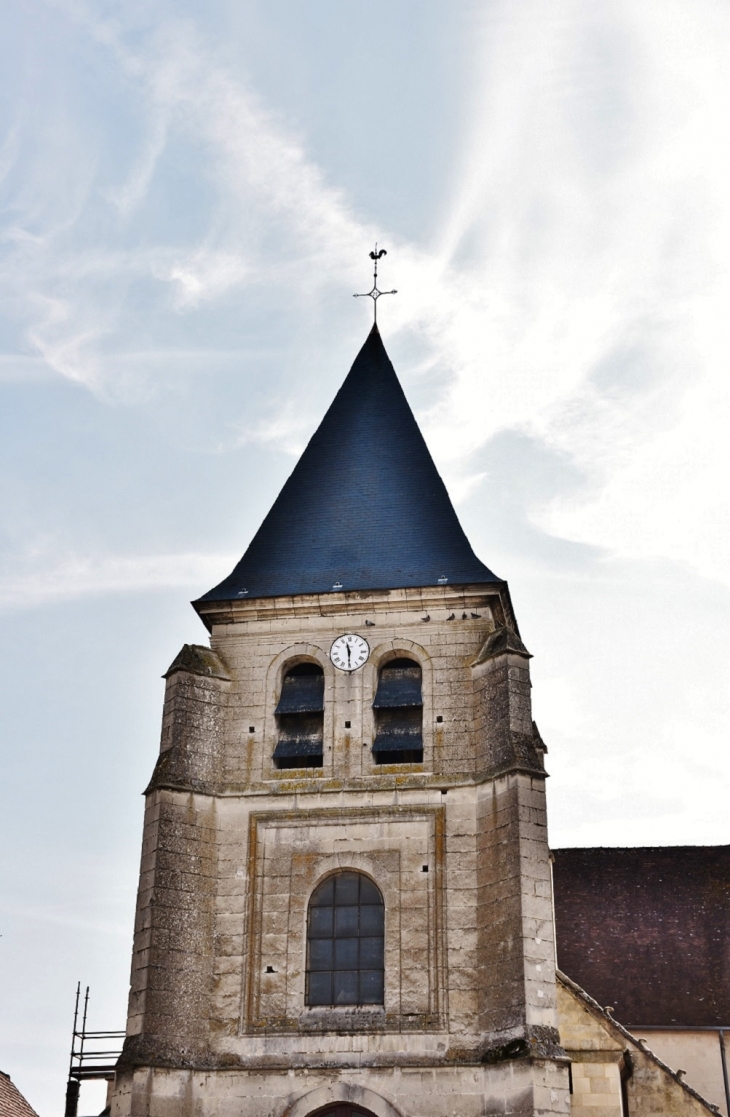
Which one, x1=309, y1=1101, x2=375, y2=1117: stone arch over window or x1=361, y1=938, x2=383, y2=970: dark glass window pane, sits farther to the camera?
x1=361, y1=938, x2=383, y2=970: dark glass window pane

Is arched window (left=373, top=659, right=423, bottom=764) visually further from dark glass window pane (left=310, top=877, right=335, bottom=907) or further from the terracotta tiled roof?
the terracotta tiled roof

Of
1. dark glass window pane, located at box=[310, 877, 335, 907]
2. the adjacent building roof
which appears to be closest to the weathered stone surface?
dark glass window pane, located at box=[310, 877, 335, 907]

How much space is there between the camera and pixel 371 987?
663 inches

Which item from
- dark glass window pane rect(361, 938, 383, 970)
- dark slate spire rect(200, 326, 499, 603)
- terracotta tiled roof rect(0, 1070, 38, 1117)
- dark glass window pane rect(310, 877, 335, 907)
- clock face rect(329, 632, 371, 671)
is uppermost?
dark slate spire rect(200, 326, 499, 603)

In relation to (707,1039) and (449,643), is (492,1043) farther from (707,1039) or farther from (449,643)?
(707,1039)

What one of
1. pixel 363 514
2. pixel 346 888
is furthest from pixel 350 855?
pixel 363 514

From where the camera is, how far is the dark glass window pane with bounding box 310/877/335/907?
17.4m

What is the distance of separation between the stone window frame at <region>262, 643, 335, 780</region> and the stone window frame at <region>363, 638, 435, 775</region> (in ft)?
1.49

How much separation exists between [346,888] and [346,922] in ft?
1.35

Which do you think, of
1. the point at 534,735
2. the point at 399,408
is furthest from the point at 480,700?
the point at 399,408

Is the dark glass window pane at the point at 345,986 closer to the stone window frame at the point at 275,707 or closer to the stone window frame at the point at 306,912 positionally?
the stone window frame at the point at 306,912

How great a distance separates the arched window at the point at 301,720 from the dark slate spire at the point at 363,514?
4.10ft

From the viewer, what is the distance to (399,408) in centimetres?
2242

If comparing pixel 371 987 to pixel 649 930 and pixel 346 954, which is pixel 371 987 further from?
pixel 649 930
